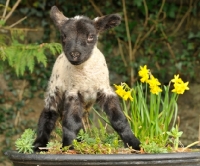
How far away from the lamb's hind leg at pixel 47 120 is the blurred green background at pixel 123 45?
100.0 inches

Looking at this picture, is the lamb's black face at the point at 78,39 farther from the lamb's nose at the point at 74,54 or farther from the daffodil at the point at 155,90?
the daffodil at the point at 155,90

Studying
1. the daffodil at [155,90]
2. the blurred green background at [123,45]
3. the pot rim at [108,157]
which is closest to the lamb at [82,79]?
the pot rim at [108,157]

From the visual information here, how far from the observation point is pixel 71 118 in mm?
2162

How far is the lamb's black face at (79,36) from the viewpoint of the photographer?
2.09m

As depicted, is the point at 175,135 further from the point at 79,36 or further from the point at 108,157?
the point at 79,36

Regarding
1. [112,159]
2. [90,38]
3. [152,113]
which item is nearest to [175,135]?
[152,113]

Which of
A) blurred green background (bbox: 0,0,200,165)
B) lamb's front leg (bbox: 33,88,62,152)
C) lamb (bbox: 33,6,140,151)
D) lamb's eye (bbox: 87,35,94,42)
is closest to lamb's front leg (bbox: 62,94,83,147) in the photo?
lamb (bbox: 33,6,140,151)

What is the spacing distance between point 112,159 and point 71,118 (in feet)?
1.02

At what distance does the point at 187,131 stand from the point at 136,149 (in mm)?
2809

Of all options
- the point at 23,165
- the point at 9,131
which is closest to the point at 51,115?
the point at 23,165

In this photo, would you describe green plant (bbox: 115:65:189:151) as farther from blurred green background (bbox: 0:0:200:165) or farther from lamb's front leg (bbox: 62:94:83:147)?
blurred green background (bbox: 0:0:200:165)

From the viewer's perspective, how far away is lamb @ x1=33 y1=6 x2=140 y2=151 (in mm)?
2125

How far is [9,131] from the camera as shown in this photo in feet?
15.8

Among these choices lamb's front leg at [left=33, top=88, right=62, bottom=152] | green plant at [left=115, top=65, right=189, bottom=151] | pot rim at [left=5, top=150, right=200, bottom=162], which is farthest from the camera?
green plant at [left=115, top=65, right=189, bottom=151]
